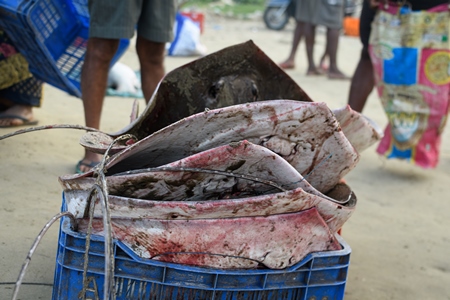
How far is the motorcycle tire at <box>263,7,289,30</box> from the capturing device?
48.4 feet

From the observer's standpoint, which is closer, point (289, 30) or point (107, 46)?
point (107, 46)

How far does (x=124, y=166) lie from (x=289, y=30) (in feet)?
45.0

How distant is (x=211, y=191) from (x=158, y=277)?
29cm

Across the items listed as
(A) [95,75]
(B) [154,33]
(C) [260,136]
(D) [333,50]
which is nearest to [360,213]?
(B) [154,33]

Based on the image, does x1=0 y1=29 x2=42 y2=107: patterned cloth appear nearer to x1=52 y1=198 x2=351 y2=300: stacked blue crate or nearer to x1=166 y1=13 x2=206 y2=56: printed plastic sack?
x1=52 y1=198 x2=351 y2=300: stacked blue crate

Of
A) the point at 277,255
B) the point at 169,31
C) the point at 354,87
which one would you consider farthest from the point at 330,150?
the point at 354,87

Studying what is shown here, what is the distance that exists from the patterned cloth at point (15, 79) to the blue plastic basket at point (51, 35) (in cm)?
16

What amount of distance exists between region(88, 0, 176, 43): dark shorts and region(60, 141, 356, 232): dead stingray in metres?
1.54

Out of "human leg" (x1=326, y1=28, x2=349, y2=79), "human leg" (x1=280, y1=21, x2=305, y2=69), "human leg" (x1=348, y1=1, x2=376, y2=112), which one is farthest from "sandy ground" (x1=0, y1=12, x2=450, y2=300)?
"human leg" (x1=280, y1=21, x2=305, y2=69)

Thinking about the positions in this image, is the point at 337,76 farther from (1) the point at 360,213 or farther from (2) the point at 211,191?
(2) the point at 211,191

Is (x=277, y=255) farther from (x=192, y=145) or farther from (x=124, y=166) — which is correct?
(x=124, y=166)

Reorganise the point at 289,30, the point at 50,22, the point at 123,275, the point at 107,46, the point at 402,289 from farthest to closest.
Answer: the point at 289,30 < the point at 50,22 < the point at 107,46 < the point at 402,289 < the point at 123,275

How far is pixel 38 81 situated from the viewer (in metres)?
3.98

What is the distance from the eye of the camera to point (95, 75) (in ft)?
10.6
